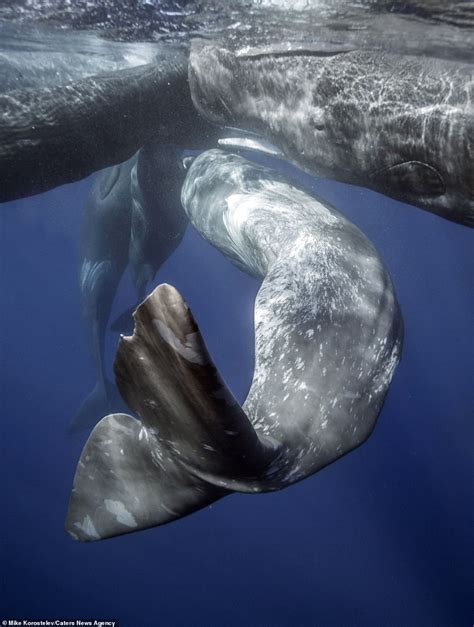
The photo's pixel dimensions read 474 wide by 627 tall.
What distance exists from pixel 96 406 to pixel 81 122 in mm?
14002

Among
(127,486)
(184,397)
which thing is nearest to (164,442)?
(184,397)

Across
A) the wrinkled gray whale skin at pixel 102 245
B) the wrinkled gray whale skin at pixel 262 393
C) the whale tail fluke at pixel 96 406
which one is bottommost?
the whale tail fluke at pixel 96 406

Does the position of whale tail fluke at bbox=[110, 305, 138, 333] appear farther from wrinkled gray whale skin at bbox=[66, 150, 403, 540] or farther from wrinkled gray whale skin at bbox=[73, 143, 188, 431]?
wrinkled gray whale skin at bbox=[66, 150, 403, 540]

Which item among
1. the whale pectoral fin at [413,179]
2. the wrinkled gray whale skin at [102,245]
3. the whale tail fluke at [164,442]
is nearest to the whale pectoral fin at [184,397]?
the whale tail fluke at [164,442]

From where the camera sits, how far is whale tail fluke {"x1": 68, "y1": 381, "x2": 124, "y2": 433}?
1666cm

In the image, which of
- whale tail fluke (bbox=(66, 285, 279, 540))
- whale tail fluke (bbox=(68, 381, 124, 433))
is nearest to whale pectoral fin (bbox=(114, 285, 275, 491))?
whale tail fluke (bbox=(66, 285, 279, 540))

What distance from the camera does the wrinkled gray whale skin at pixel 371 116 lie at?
136 inches

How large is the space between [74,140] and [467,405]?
92.9 feet

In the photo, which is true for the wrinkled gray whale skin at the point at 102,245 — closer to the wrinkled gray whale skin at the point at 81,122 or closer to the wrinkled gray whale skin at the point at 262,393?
the wrinkled gray whale skin at the point at 81,122

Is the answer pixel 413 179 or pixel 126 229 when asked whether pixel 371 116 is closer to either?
pixel 413 179

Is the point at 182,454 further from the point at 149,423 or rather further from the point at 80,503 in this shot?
the point at 80,503

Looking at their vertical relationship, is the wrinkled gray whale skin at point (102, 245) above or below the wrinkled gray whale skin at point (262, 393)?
below

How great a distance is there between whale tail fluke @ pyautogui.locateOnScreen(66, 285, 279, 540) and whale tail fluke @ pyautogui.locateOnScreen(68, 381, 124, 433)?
1435 centimetres

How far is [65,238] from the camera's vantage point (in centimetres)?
6359
